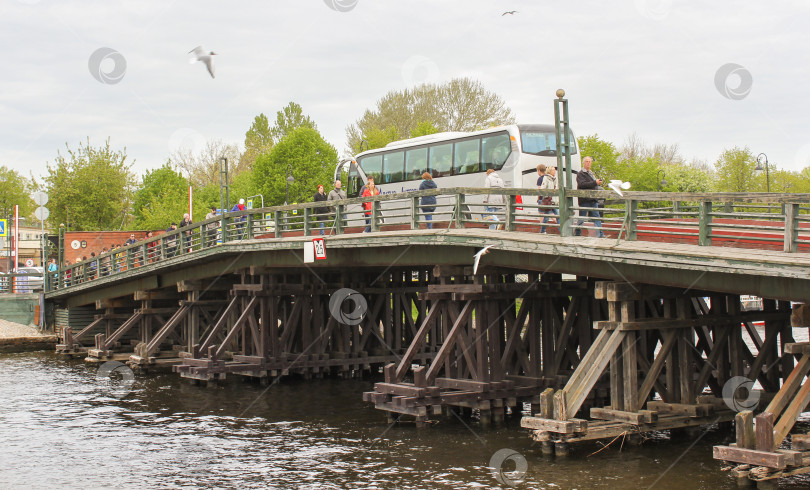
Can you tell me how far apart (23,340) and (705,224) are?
32175 millimetres

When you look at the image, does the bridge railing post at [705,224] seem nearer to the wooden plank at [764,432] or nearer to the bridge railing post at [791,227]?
the bridge railing post at [791,227]

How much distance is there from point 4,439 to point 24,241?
94.7 metres

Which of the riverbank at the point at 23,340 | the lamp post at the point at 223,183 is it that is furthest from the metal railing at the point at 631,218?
the riverbank at the point at 23,340

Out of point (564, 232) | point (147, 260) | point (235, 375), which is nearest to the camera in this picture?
point (564, 232)

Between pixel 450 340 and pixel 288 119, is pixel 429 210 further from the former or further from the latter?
pixel 288 119

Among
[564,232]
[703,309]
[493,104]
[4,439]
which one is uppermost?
[493,104]

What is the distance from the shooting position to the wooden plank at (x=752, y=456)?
1146cm

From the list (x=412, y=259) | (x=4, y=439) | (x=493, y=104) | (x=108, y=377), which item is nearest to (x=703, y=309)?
(x=412, y=259)

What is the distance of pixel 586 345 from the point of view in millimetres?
18031

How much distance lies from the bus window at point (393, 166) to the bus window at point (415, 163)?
0.82 ft

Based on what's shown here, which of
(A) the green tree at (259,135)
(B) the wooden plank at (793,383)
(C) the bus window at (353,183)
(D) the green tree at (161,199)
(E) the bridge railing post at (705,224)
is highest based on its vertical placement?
(A) the green tree at (259,135)

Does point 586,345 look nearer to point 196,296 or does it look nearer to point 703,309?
point 703,309

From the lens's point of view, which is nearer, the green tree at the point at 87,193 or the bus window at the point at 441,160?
the bus window at the point at 441,160

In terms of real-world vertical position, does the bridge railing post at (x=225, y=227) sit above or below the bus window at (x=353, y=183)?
below
